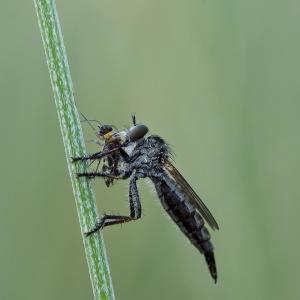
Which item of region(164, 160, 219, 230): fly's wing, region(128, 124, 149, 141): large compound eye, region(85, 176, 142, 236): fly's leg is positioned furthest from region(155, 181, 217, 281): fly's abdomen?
region(128, 124, 149, 141): large compound eye

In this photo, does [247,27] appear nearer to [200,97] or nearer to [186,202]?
[200,97]

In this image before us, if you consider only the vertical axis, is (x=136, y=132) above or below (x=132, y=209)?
above

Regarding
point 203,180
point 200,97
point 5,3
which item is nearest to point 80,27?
point 5,3

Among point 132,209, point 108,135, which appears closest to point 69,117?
point 108,135

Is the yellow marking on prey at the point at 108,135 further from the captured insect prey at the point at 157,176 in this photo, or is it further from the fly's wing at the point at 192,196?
→ the fly's wing at the point at 192,196

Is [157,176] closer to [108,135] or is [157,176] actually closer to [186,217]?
[186,217]

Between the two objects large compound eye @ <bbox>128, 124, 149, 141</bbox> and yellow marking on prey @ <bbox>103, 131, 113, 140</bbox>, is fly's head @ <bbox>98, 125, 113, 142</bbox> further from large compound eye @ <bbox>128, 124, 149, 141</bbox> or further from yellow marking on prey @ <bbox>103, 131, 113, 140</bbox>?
large compound eye @ <bbox>128, 124, 149, 141</bbox>
